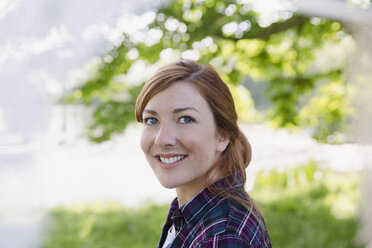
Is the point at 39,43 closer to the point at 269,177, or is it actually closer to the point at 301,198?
the point at 269,177

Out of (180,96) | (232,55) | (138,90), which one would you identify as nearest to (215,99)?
(180,96)

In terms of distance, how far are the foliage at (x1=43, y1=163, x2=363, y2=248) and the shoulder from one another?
9.14 feet

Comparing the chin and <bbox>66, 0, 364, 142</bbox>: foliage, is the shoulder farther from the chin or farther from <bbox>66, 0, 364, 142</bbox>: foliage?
<bbox>66, 0, 364, 142</bbox>: foliage

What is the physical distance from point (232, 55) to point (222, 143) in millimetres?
2318

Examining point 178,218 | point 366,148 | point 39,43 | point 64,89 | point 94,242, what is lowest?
point 178,218

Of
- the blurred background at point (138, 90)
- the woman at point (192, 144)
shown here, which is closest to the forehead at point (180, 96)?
the woman at point (192, 144)

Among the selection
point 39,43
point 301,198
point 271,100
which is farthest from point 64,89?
point 301,198

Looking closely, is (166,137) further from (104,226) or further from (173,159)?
(104,226)

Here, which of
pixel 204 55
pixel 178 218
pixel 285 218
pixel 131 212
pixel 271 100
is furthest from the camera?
pixel 131 212

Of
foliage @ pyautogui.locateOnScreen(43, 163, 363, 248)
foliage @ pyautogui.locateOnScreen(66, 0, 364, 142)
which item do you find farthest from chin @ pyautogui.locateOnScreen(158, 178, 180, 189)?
foliage @ pyautogui.locateOnScreen(43, 163, 363, 248)

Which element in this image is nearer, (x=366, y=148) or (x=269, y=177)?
(x=366, y=148)

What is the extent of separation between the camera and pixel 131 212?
4543mm

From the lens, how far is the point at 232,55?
3320 millimetres

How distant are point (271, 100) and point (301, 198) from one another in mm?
1673
